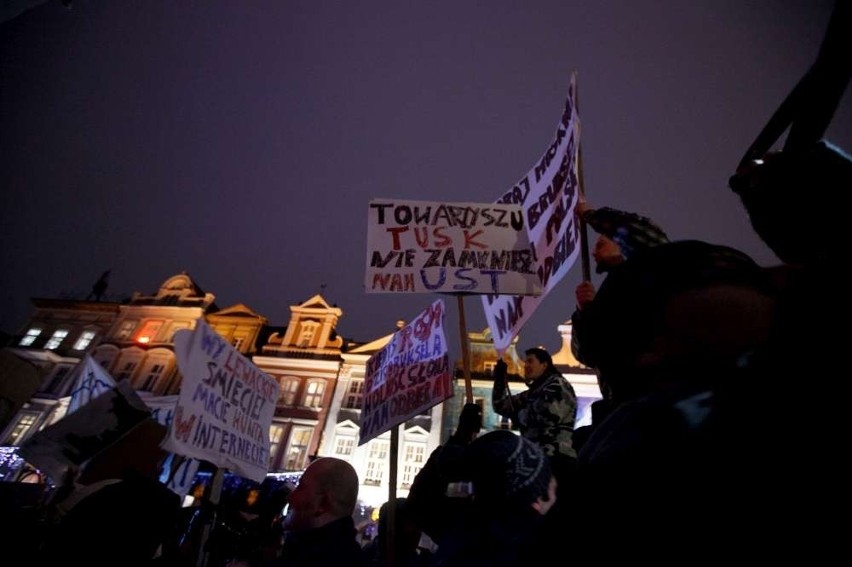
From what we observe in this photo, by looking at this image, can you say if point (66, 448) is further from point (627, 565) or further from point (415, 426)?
point (415, 426)

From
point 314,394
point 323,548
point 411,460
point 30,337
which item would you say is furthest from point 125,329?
point 323,548

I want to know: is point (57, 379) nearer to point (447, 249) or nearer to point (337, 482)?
point (337, 482)

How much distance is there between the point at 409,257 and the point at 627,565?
3.76 metres

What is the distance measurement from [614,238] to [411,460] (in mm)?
24708

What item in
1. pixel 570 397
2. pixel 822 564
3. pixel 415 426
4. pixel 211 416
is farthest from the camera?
pixel 415 426

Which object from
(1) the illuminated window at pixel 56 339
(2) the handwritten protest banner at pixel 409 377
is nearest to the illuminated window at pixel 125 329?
(1) the illuminated window at pixel 56 339

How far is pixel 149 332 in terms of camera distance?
31.6m

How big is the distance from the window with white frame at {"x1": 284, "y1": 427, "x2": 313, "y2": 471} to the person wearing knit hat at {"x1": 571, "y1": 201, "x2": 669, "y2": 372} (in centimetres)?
2546

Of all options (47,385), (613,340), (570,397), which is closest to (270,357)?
(47,385)

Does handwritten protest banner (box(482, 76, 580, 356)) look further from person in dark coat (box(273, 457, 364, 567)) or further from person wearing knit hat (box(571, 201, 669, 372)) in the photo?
person in dark coat (box(273, 457, 364, 567))

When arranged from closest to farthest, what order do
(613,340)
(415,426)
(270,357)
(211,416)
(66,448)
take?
1. (613,340)
2. (211,416)
3. (66,448)
4. (415,426)
5. (270,357)

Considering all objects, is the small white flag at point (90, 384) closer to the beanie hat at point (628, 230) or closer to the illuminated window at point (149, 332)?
the beanie hat at point (628, 230)

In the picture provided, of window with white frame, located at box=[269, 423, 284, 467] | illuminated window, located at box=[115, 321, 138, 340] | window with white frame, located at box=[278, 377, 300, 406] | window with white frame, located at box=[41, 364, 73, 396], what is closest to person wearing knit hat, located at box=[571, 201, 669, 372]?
window with white frame, located at box=[269, 423, 284, 467]

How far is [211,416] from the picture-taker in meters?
5.23
